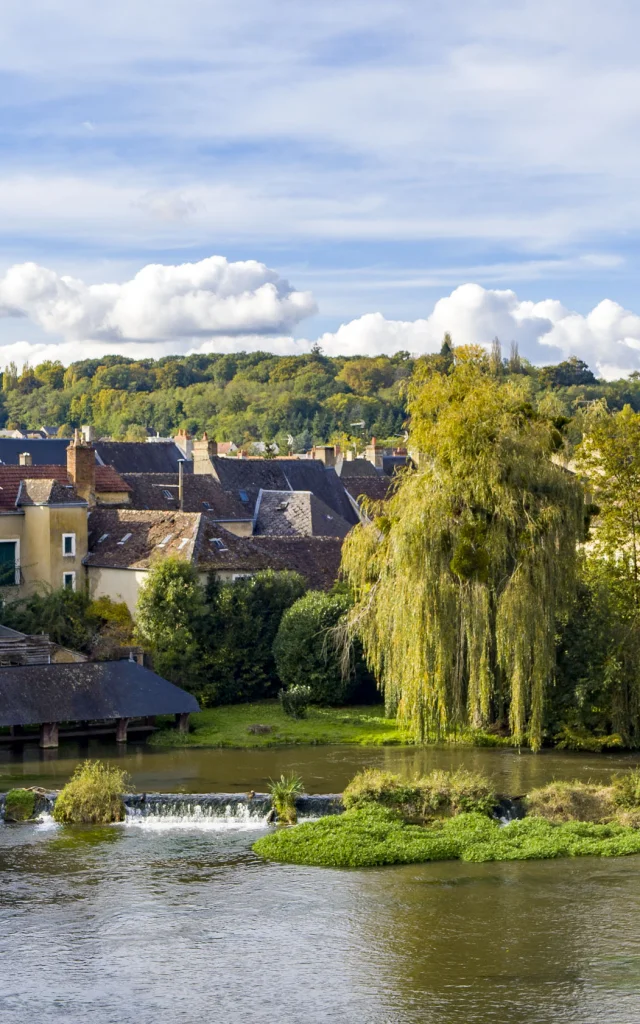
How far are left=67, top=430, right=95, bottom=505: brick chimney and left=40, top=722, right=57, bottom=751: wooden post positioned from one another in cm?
1320

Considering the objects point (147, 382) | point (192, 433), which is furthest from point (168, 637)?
point (147, 382)

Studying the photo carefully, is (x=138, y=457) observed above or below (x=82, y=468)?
above

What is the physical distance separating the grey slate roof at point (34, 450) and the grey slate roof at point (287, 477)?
477 inches

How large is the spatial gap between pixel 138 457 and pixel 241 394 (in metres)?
85.5

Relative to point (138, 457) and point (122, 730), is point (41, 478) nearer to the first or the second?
point (122, 730)

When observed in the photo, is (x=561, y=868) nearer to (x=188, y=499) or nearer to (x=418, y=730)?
(x=418, y=730)

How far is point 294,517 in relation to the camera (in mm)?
49781

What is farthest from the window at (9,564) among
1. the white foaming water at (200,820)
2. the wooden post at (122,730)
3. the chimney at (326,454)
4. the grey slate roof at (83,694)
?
the chimney at (326,454)

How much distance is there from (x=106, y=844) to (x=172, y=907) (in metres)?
3.91

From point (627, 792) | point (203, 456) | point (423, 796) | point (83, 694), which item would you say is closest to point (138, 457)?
point (203, 456)

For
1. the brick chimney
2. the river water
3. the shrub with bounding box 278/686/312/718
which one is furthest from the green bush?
the river water

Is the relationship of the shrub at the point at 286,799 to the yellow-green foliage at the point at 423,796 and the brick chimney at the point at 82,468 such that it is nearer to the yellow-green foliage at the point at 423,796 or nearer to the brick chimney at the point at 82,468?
the yellow-green foliage at the point at 423,796

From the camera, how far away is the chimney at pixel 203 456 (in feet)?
189

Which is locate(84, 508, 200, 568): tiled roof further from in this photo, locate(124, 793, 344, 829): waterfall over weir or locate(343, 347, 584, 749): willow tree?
locate(124, 793, 344, 829): waterfall over weir
